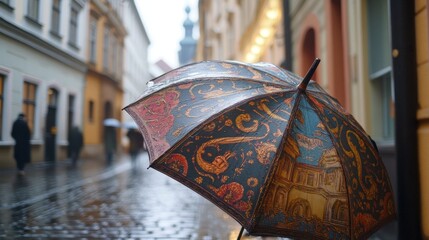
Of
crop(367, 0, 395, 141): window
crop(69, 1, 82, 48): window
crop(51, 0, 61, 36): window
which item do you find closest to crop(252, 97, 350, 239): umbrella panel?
crop(367, 0, 395, 141): window

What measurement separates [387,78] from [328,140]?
367cm

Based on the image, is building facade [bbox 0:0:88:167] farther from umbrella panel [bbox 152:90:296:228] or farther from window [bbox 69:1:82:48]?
umbrella panel [bbox 152:90:296:228]

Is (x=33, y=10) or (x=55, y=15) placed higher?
(x=55, y=15)

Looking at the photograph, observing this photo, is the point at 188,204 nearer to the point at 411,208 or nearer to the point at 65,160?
the point at 411,208

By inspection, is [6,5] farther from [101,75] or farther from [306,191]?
[101,75]

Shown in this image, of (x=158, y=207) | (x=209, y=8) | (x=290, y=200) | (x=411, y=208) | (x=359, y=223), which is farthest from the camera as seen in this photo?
(x=209, y=8)

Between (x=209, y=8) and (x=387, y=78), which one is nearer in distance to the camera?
(x=387, y=78)

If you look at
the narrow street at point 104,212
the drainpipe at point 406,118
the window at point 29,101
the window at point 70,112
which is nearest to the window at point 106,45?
the window at point 70,112

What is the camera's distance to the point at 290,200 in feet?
7.45

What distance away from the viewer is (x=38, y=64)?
8.41 meters

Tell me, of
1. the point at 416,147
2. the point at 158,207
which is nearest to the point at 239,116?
the point at 416,147

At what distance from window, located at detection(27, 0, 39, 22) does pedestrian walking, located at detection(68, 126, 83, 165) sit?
10.0 m

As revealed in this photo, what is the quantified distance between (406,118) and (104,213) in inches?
162

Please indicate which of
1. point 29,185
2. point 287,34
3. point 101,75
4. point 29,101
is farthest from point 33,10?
point 101,75
